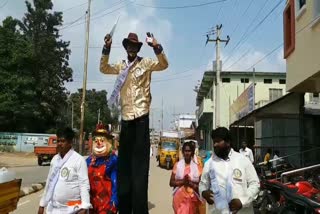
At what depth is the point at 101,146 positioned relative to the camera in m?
5.40

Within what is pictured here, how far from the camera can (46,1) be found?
2347 inches

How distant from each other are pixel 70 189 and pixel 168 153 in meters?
32.2

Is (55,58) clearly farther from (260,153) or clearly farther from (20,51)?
(260,153)

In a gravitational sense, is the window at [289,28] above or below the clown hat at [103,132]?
above

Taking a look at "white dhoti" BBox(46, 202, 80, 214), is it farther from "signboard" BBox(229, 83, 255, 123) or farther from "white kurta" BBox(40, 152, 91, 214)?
"signboard" BBox(229, 83, 255, 123)

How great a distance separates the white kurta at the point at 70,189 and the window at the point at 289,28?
42.8ft

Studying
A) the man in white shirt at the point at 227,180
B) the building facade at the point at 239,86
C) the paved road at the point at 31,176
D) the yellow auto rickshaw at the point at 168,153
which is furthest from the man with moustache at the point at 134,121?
the building facade at the point at 239,86

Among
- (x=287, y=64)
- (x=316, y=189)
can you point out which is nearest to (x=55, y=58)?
(x=287, y=64)

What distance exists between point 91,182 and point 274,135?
1709 centimetres

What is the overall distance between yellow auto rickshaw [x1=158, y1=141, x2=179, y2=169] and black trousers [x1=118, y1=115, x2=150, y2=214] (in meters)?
30.5

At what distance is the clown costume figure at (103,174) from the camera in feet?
16.8

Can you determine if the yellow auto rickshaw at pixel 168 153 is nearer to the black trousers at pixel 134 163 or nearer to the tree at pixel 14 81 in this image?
the tree at pixel 14 81

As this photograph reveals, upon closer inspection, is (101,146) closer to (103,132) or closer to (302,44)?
(103,132)

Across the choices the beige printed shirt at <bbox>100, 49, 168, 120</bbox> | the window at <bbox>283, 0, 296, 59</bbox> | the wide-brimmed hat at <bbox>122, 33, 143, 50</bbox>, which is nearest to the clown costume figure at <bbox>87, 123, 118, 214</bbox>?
the beige printed shirt at <bbox>100, 49, 168, 120</bbox>
